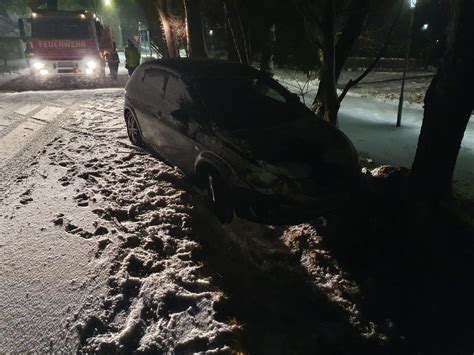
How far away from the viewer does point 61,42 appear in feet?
44.2

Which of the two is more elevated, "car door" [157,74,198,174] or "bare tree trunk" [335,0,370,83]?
"bare tree trunk" [335,0,370,83]

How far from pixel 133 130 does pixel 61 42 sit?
963 centimetres

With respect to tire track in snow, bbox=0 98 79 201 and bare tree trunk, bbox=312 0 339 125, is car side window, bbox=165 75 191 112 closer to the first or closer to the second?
tire track in snow, bbox=0 98 79 201

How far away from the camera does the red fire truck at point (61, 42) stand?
13.3 meters

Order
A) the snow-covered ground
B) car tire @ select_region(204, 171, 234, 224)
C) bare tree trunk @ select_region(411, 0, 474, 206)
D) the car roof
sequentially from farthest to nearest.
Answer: the car roof → car tire @ select_region(204, 171, 234, 224) → bare tree trunk @ select_region(411, 0, 474, 206) → the snow-covered ground

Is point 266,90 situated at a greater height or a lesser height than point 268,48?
lesser

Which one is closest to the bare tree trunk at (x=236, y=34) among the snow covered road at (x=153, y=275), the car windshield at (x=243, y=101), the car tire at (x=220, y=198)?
the car windshield at (x=243, y=101)

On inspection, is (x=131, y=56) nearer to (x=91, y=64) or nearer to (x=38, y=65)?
(x=91, y=64)

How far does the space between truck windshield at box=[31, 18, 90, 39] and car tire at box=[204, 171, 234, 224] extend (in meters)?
12.5

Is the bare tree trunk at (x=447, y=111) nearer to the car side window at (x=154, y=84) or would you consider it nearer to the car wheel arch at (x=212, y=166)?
the car wheel arch at (x=212, y=166)

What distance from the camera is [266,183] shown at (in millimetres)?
3654

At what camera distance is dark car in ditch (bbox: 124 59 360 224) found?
12.1ft

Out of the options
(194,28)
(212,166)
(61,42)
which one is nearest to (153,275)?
(212,166)

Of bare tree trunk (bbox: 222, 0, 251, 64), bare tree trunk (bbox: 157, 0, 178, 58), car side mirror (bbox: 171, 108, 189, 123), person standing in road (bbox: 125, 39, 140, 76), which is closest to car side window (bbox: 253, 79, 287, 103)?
car side mirror (bbox: 171, 108, 189, 123)
